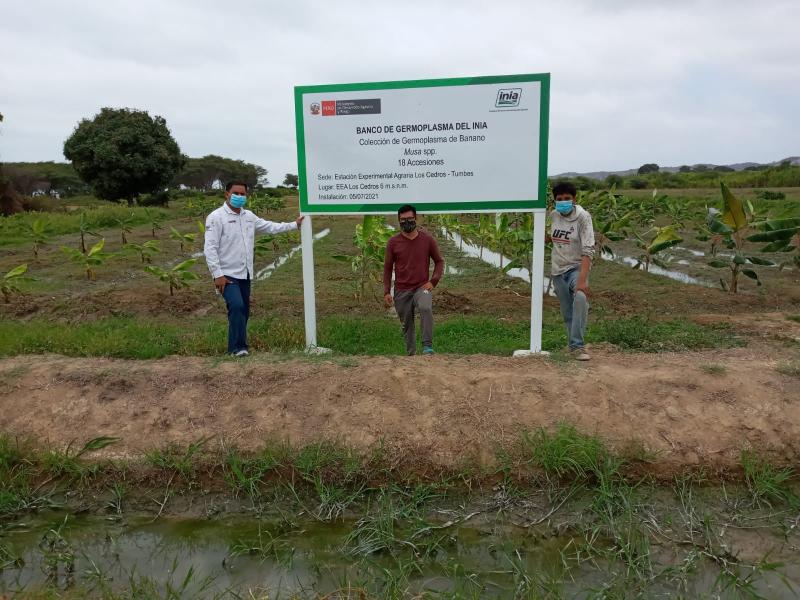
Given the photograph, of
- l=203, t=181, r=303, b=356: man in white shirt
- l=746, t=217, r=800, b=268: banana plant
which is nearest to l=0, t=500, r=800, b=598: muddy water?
l=203, t=181, r=303, b=356: man in white shirt

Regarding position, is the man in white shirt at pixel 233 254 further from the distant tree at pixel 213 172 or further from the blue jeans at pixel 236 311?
the distant tree at pixel 213 172

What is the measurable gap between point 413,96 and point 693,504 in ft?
13.5

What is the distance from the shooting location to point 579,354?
17.1 ft

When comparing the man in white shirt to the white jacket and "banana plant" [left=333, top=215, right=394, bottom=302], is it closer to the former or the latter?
the white jacket

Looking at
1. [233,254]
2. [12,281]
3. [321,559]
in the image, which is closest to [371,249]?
[233,254]

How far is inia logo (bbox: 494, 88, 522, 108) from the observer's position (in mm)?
5457

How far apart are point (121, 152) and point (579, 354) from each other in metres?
34.9

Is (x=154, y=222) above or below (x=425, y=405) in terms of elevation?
above

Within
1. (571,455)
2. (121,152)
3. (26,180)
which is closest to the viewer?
(571,455)

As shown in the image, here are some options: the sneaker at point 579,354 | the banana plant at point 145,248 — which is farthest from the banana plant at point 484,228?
the banana plant at point 145,248

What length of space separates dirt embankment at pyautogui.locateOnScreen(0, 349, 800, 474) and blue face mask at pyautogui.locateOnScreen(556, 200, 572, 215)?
1.40 meters

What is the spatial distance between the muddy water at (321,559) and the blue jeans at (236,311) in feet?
7.59

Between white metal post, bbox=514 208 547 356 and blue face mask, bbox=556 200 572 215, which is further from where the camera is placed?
white metal post, bbox=514 208 547 356

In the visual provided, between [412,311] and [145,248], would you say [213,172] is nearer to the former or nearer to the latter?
[145,248]
